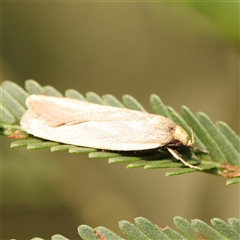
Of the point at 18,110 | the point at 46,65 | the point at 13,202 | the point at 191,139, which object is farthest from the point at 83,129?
the point at 46,65

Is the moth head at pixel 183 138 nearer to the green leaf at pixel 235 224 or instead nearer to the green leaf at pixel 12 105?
the green leaf at pixel 235 224

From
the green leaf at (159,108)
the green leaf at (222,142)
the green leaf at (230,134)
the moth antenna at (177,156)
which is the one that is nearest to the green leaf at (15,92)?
the green leaf at (159,108)

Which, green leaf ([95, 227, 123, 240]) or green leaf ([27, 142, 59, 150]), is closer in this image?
green leaf ([95, 227, 123, 240])

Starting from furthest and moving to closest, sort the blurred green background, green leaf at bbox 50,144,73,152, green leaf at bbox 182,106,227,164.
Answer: the blurred green background
green leaf at bbox 182,106,227,164
green leaf at bbox 50,144,73,152

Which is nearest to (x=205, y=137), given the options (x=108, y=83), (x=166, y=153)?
(x=166, y=153)

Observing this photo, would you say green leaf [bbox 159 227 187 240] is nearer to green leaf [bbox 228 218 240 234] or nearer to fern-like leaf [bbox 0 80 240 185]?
green leaf [bbox 228 218 240 234]

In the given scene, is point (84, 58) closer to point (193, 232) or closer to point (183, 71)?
point (183, 71)

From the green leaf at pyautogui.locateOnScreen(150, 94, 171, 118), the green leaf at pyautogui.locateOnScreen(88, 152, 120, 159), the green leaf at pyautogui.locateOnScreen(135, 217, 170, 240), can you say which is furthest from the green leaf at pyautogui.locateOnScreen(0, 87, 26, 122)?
the green leaf at pyautogui.locateOnScreen(135, 217, 170, 240)
